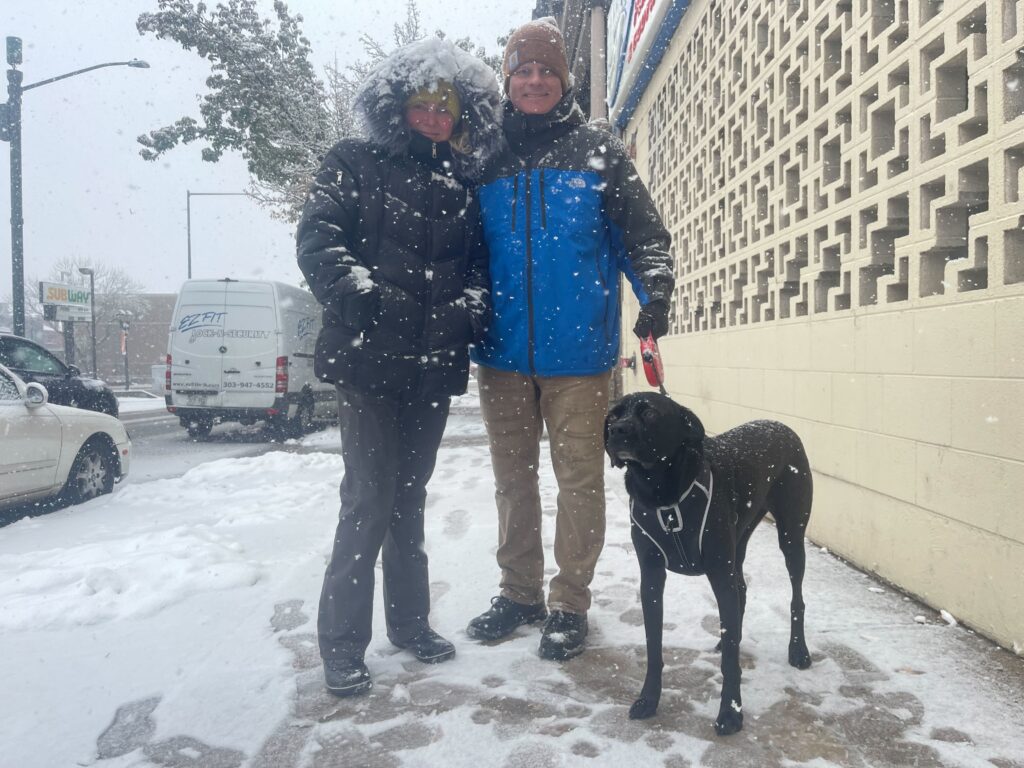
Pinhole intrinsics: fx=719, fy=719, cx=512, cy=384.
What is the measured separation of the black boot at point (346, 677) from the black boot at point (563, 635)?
0.63 m

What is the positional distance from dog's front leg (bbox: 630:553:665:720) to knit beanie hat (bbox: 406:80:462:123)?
5.62ft

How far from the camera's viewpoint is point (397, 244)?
8.19 feet

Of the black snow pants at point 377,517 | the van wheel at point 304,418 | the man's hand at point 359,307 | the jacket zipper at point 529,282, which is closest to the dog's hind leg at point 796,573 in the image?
the jacket zipper at point 529,282

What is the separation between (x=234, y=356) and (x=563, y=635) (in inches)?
366

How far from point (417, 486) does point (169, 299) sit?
223 feet

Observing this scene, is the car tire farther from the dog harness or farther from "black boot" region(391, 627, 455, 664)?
the dog harness

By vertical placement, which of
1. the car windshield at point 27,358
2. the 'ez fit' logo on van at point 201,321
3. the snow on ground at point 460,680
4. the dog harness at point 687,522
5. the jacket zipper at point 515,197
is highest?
the 'ez fit' logo on van at point 201,321

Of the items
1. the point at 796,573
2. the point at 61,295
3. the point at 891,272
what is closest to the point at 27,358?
the point at 796,573

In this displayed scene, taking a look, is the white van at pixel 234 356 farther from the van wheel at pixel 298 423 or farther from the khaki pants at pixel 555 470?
the khaki pants at pixel 555 470

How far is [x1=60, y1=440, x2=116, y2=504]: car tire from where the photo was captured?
5988 mm

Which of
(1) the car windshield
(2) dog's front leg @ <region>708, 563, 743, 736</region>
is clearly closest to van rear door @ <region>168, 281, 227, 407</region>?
(1) the car windshield

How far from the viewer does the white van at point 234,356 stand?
1069 cm

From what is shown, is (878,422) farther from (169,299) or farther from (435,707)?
(169,299)

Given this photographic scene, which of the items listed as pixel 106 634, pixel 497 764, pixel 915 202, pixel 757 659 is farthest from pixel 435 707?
pixel 915 202
